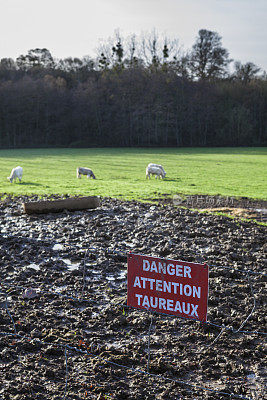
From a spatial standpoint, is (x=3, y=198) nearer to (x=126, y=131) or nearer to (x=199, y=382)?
(x=199, y=382)

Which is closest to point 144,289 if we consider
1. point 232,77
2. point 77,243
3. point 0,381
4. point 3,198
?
point 0,381

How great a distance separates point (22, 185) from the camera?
2241cm

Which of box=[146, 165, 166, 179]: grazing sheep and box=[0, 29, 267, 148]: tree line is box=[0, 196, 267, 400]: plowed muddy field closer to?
box=[146, 165, 166, 179]: grazing sheep

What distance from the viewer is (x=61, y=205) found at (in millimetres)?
14617

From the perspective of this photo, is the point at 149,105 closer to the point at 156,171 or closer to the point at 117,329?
the point at 156,171

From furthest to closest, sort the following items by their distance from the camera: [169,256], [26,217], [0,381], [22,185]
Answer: [22,185] → [26,217] → [169,256] → [0,381]

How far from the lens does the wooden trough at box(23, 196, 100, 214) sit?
46.8 ft

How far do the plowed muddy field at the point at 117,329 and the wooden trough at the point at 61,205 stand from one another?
3.56 m

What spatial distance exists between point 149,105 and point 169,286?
80.5 m

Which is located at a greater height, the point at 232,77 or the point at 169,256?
the point at 232,77

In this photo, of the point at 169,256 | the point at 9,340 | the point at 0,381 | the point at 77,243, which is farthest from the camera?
the point at 77,243

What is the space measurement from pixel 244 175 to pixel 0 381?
1013 inches

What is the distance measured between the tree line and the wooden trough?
65697 millimetres

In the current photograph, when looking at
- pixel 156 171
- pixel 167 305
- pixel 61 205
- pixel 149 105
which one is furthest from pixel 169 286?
pixel 149 105
